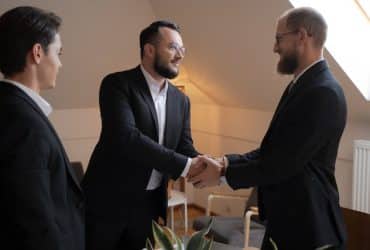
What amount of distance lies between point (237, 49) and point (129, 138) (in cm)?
147

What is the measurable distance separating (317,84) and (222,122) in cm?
292

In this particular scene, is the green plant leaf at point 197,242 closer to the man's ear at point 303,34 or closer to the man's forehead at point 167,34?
the man's ear at point 303,34

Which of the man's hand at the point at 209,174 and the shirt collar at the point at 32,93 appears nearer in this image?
→ the shirt collar at the point at 32,93

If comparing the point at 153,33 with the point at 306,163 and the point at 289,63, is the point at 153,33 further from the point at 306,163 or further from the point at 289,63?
the point at 306,163

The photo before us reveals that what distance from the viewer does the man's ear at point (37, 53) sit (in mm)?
1310

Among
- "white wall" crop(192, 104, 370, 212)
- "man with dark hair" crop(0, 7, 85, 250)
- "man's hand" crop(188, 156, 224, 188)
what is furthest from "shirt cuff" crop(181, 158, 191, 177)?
"white wall" crop(192, 104, 370, 212)

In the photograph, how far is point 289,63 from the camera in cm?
176

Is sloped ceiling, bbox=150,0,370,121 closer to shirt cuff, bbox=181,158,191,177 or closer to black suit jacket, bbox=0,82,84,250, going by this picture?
shirt cuff, bbox=181,158,191,177

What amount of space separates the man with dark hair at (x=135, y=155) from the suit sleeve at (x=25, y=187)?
0.83 m

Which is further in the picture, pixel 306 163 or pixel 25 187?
pixel 306 163

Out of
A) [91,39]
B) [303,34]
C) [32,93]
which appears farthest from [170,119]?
[91,39]

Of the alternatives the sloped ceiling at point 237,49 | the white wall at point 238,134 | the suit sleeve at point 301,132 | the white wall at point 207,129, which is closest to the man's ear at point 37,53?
the suit sleeve at point 301,132

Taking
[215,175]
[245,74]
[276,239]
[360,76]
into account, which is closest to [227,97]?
[245,74]

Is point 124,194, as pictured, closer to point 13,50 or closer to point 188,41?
point 13,50
